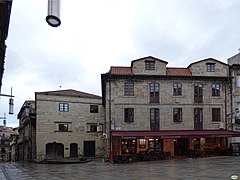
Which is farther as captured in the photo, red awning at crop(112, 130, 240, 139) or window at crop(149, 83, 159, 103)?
window at crop(149, 83, 159, 103)

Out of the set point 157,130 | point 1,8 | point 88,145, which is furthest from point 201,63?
point 1,8

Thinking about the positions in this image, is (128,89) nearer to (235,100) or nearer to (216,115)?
(216,115)

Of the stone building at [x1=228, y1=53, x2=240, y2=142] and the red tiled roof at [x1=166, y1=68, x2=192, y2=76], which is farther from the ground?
the red tiled roof at [x1=166, y1=68, x2=192, y2=76]

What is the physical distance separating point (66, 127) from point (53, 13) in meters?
36.9

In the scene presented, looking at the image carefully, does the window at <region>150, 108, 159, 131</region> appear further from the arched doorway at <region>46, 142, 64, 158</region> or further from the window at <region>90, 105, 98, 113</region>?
the arched doorway at <region>46, 142, 64, 158</region>

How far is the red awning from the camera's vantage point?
28891 mm

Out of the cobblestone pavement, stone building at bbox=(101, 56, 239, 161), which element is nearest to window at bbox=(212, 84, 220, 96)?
stone building at bbox=(101, 56, 239, 161)

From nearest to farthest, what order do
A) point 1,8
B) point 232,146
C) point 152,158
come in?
point 1,8 < point 152,158 < point 232,146

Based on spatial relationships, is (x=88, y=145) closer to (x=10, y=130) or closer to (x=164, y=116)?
(x=164, y=116)

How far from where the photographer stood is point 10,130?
104812mm

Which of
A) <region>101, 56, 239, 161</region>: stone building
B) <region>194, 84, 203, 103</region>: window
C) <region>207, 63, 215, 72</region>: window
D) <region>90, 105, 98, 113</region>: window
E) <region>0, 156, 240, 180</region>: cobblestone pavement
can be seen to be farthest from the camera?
<region>90, 105, 98, 113</region>: window

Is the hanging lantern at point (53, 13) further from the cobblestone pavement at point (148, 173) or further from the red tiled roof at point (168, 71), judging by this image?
the red tiled roof at point (168, 71)

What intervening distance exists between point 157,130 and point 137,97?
4.10 m

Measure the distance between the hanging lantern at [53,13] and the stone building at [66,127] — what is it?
3617cm
